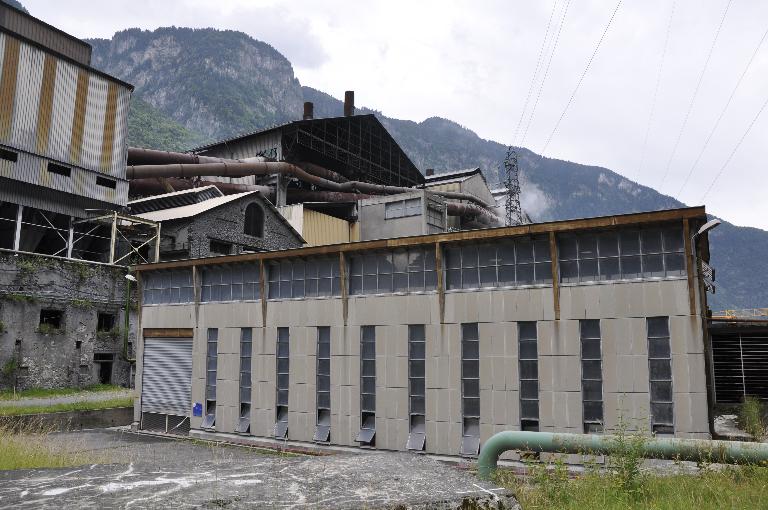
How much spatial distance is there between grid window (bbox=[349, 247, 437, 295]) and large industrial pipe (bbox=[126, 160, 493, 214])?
33.1 metres

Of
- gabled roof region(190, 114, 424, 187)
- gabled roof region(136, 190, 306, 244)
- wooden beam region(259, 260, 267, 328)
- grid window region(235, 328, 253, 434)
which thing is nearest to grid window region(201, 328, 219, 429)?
grid window region(235, 328, 253, 434)

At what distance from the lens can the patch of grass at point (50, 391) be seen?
29664 millimetres

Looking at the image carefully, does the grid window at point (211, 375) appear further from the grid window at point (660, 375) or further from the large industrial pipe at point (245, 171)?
the large industrial pipe at point (245, 171)

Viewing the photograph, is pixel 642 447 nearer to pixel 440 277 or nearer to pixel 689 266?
pixel 689 266

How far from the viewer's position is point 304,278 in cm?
2244

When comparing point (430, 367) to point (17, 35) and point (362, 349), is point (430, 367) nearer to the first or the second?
point (362, 349)

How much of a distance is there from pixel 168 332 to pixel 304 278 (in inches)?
318

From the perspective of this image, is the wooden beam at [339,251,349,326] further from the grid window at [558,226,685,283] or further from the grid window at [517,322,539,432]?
the grid window at [558,226,685,283]

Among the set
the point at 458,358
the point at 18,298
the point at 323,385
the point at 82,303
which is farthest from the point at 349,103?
the point at 458,358

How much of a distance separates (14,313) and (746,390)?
35839 millimetres

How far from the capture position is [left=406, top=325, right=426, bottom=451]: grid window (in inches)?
750

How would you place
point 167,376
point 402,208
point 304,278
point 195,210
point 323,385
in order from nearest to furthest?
point 323,385
point 304,278
point 167,376
point 195,210
point 402,208

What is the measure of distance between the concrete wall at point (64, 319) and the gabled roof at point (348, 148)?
2550cm

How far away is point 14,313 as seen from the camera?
31.9 m
